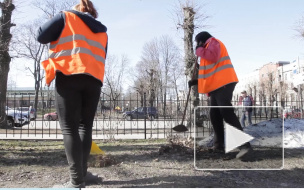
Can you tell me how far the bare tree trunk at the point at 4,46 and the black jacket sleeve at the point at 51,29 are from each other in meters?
7.66

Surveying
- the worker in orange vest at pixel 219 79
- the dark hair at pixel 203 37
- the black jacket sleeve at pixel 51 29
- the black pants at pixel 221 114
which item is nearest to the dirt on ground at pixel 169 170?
the black pants at pixel 221 114

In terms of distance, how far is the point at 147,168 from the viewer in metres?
3.29

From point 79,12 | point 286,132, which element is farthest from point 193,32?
point 79,12

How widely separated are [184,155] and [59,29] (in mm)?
2406

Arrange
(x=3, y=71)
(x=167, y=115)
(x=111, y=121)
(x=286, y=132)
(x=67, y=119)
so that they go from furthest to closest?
(x=3, y=71), (x=167, y=115), (x=111, y=121), (x=286, y=132), (x=67, y=119)

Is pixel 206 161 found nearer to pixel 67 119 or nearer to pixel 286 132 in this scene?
pixel 67 119

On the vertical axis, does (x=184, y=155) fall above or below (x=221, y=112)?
below

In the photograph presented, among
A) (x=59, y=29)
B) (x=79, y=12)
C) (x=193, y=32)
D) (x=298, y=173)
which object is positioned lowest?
(x=298, y=173)

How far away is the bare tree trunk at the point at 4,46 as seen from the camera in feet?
31.3

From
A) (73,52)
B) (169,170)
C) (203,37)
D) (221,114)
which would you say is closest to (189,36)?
(203,37)

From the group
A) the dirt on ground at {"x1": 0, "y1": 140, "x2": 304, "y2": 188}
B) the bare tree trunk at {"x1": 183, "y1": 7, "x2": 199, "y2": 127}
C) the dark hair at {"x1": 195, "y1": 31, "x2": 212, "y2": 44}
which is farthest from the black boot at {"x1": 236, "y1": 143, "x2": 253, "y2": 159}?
the bare tree trunk at {"x1": 183, "y1": 7, "x2": 199, "y2": 127}

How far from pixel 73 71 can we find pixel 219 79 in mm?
2137

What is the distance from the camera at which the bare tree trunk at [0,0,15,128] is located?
9531 millimetres

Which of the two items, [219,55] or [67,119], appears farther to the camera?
[219,55]
